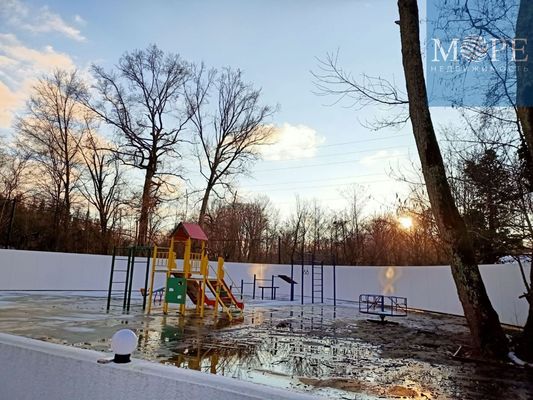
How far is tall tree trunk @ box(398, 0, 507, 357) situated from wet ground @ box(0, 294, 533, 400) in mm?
569

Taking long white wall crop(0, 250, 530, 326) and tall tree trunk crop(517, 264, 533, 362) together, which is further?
long white wall crop(0, 250, 530, 326)

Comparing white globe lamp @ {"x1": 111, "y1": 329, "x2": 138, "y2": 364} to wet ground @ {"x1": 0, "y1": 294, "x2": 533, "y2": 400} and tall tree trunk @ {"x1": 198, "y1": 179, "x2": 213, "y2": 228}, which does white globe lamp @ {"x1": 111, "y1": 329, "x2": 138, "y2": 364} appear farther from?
tall tree trunk @ {"x1": 198, "y1": 179, "x2": 213, "y2": 228}

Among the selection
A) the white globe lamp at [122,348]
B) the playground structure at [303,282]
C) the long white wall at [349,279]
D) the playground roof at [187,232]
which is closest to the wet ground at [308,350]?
the long white wall at [349,279]

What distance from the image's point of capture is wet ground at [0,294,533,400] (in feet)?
13.2

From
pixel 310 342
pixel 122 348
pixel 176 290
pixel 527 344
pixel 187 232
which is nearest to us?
pixel 122 348

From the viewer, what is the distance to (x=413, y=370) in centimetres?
479

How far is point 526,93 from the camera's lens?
606 centimetres

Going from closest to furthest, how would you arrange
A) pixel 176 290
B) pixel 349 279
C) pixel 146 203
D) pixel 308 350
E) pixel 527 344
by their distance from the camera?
pixel 527 344, pixel 308 350, pixel 176 290, pixel 349 279, pixel 146 203

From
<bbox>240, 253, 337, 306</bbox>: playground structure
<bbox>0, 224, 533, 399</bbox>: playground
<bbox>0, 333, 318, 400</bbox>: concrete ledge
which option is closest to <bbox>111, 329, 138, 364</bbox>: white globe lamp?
<bbox>0, 333, 318, 400</bbox>: concrete ledge

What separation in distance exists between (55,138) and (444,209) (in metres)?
21.7

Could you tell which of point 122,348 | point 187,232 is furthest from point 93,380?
point 187,232

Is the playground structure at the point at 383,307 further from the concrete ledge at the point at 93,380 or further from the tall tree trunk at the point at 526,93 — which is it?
the concrete ledge at the point at 93,380

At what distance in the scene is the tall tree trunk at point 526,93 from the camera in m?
5.70

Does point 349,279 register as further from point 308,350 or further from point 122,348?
point 122,348
